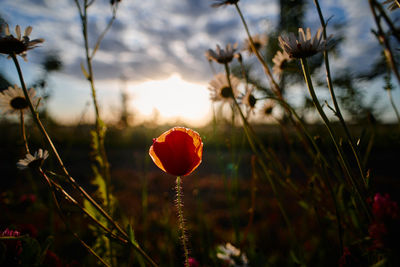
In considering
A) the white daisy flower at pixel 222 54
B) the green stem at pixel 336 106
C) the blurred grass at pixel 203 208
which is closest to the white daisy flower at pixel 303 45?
the green stem at pixel 336 106

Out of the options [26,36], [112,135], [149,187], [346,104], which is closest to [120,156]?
[112,135]

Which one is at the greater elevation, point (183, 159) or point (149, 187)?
point (183, 159)

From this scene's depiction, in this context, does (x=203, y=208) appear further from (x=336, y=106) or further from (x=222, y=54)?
(x=336, y=106)

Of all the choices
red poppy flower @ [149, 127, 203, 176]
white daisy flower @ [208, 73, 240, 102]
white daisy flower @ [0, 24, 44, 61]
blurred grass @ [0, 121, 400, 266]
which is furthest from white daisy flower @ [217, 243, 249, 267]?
white daisy flower @ [0, 24, 44, 61]

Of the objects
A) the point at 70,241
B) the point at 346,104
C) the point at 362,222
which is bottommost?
the point at 70,241

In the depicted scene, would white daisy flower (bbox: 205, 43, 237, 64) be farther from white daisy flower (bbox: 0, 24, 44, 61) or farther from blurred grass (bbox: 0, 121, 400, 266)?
white daisy flower (bbox: 0, 24, 44, 61)

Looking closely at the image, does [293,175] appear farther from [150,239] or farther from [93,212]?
[93,212]

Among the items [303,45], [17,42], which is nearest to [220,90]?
[303,45]
